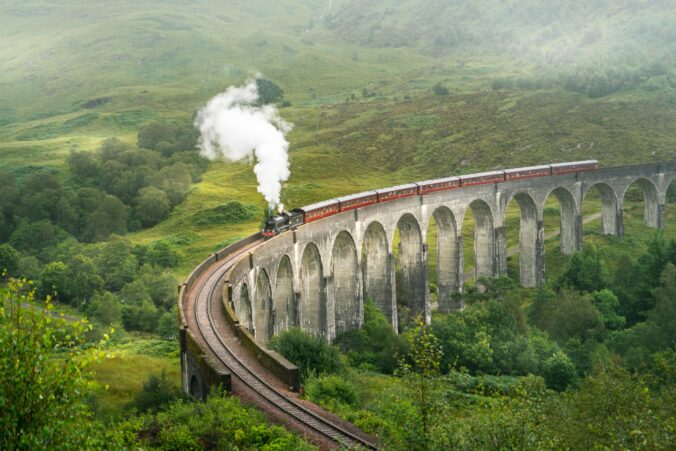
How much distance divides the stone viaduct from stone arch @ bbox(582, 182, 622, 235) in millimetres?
116

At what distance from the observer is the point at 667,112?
11231cm

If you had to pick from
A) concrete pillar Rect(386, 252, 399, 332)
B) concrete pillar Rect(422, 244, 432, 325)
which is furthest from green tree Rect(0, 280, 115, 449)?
concrete pillar Rect(422, 244, 432, 325)

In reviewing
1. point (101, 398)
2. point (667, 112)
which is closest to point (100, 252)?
point (101, 398)

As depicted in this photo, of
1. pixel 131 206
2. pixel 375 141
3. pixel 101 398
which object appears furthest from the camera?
pixel 375 141

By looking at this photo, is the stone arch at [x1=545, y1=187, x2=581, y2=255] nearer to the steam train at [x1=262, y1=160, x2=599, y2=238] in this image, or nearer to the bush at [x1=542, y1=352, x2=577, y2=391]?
the steam train at [x1=262, y1=160, x2=599, y2=238]

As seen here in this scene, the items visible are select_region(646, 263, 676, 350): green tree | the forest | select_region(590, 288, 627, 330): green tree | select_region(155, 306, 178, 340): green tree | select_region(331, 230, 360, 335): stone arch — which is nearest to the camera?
the forest

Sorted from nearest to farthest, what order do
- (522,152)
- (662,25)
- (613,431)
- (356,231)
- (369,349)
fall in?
(613,431) < (369,349) < (356,231) < (522,152) < (662,25)

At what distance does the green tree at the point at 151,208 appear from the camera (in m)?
86.1

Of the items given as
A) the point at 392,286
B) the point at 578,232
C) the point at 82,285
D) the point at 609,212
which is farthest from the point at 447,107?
the point at 82,285

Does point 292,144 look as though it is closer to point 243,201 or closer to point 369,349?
point 243,201

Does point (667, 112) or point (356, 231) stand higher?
point (667, 112)

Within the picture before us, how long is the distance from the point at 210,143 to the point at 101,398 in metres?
84.1

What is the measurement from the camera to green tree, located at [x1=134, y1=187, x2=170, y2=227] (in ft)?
282

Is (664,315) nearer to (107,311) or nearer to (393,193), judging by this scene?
(393,193)
